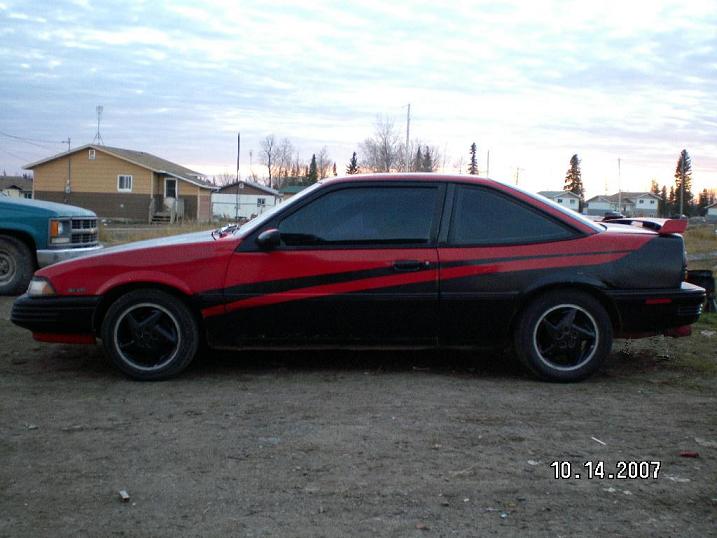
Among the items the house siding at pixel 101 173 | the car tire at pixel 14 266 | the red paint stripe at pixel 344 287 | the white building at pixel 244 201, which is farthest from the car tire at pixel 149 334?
the white building at pixel 244 201

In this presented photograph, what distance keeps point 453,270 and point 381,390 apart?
103cm

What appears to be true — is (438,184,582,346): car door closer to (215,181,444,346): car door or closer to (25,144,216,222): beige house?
(215,181,444,346): car door

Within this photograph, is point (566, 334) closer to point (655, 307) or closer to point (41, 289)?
point (655, 307)

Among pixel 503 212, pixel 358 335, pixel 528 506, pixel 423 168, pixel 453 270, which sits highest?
pixel 423 168

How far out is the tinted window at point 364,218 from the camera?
572cm

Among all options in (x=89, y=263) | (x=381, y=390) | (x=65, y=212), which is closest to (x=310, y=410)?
(x=381, y=390)

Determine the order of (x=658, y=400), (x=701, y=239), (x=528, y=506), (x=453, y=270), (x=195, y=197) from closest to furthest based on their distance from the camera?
(x=528, y=506) < (x=658, y=400) < (x=453, y=270) < (x=701, y=239) < (x=195, y=197)

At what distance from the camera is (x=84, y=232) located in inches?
445

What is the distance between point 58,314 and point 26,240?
5443 mm

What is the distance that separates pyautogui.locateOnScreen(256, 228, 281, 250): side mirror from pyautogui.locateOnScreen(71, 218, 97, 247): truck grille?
6.15 meters

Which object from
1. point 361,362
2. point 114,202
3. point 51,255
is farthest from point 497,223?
point 114,202

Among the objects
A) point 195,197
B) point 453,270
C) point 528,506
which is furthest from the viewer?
point 195,197

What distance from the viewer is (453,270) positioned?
5664 mm

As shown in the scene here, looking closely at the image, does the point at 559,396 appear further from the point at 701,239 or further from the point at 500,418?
the point at 701,239
